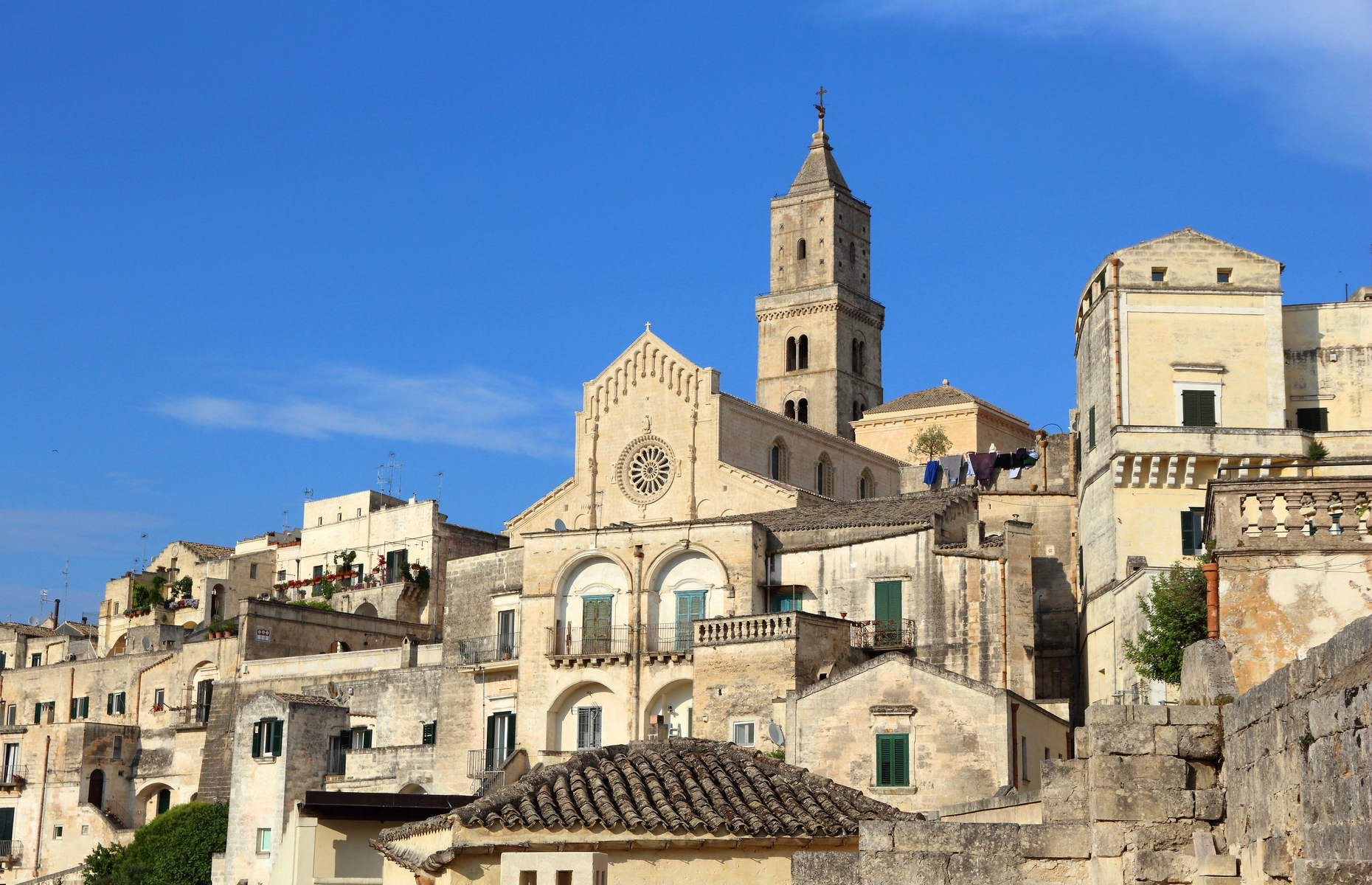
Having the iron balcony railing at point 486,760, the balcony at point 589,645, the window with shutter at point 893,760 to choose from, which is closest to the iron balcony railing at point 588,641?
the balcony at point 589,645

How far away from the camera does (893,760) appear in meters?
34.3

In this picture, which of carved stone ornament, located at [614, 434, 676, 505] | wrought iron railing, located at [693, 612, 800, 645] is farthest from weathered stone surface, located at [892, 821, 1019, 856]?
carved stone ornament, located at [614, 434, 676, 505]

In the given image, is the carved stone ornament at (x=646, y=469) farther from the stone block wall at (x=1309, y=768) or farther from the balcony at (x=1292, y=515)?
the stone block wall at (x=1309, y=768)

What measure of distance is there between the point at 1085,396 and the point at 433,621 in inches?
1440

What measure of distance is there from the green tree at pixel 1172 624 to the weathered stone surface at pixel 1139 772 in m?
19.0

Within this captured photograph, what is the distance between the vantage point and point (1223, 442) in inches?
1499

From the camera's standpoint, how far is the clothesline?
164 ft

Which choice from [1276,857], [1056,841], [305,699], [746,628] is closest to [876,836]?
[1056,841]

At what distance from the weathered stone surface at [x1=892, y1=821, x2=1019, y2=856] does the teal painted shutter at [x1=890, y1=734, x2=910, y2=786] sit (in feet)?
73.8

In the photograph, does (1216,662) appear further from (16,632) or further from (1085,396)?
(16,632)

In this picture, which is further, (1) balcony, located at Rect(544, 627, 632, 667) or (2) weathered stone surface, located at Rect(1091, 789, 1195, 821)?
(1) balcony, located at Rect(544, 627, 632, 667)

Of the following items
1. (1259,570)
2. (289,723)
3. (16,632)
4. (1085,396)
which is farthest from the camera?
(16,632)

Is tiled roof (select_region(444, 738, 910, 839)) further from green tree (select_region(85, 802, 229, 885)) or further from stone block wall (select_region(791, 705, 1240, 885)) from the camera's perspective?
green tree (select_region(85, 802, 229, 885))

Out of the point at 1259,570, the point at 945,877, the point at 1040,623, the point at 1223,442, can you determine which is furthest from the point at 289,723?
the point at 945,877
